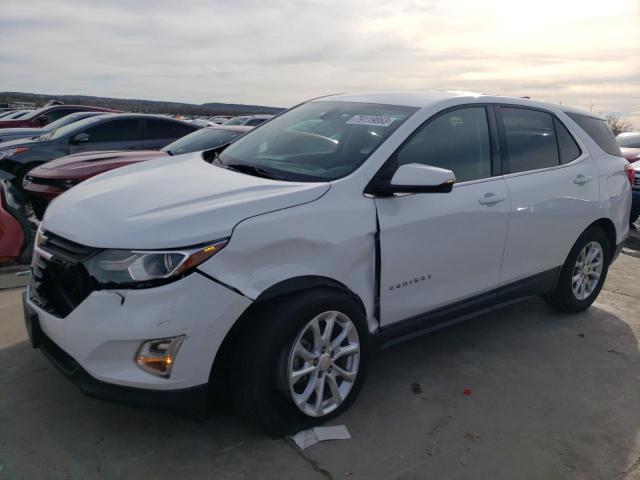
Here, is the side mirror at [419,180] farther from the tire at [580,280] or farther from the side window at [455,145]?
the tire at [580,280]

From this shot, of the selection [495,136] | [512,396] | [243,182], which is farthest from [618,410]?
[243,182]

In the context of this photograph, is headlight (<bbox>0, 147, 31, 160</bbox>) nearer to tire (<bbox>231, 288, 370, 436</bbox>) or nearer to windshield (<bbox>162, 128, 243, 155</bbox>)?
windshield (<bbox>162, 128, 243, 155</bbox>)

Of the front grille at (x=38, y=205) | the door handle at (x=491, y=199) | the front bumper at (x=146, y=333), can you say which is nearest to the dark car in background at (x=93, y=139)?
the front grille at (x=38, y=205)

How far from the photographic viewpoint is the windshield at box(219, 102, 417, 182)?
124 inches

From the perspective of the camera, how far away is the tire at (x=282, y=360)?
2.58 m

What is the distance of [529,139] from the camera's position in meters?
4.04

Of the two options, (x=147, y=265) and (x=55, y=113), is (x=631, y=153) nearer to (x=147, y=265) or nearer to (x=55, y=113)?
(x=147, y=265)

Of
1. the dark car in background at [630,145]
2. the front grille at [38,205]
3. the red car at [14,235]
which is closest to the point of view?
the red car at [14,235]

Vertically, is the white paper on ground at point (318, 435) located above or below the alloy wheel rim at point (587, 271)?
below

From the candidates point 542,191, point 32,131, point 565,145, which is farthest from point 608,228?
point 32,131

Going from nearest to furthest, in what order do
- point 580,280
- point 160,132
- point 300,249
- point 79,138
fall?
point 300,249
point 580,280
point 79,138
point 160,132

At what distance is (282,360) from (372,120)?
1581mm

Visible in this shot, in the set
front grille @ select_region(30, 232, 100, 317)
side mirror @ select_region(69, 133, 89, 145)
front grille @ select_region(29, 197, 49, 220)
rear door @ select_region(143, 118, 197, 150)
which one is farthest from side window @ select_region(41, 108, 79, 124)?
front grille @ select_region(30, 232, 100, 317)

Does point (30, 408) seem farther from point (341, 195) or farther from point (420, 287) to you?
point (420, 287)
